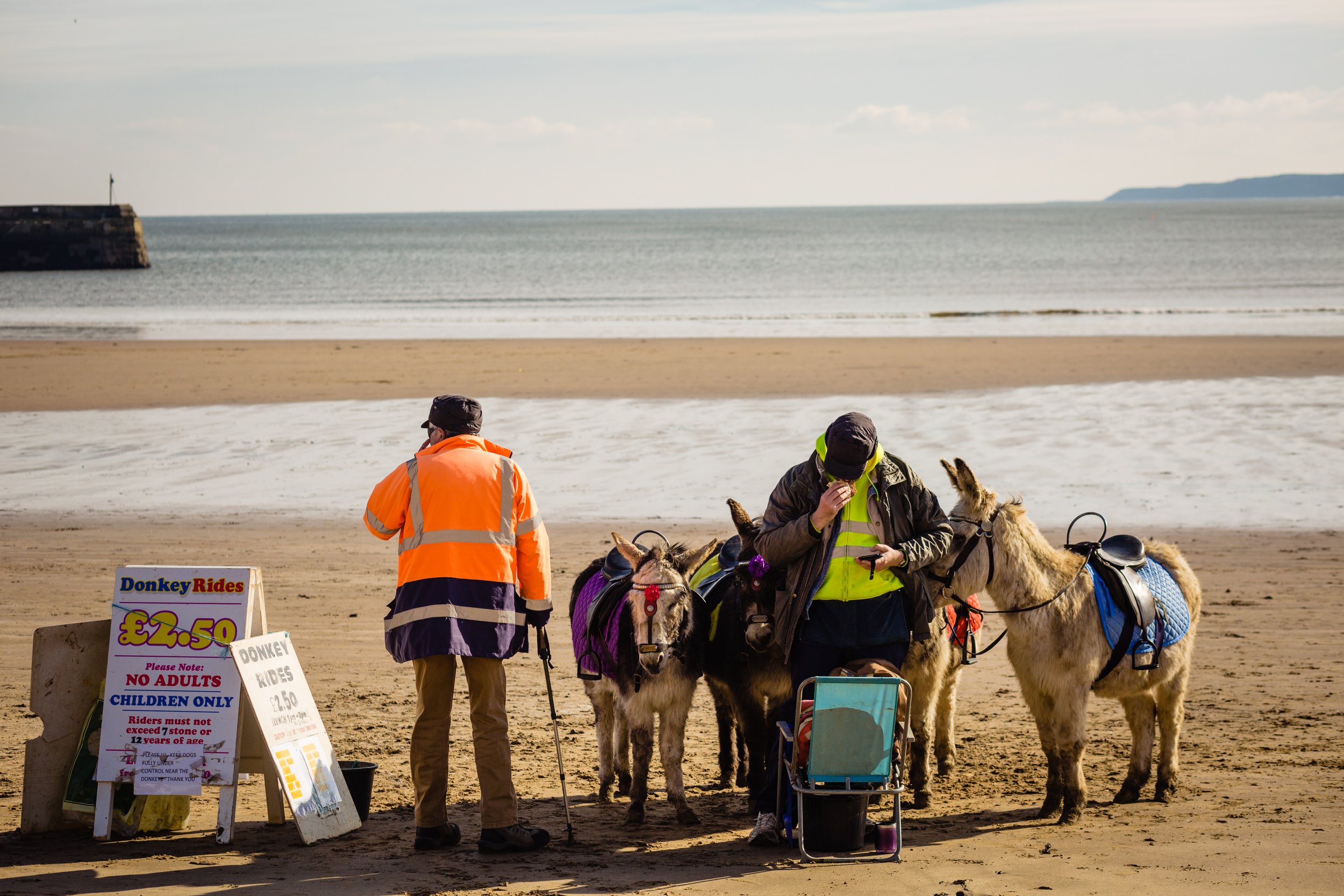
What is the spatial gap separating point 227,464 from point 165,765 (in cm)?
1176

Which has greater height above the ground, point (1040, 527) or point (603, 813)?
point (1040, 527)

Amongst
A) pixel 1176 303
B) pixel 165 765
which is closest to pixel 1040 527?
pixel 165 765

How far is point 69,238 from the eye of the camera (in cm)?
8231

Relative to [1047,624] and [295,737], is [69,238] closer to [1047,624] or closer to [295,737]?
[295,737]

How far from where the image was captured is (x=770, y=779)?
21.2ft

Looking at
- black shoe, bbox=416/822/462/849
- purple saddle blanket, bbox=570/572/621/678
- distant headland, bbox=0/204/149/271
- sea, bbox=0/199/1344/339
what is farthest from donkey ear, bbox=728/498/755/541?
distant headland, bbox=0/204/149/271

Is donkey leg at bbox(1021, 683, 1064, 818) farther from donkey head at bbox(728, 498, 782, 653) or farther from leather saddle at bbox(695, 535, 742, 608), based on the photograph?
leather saddle at bbox(695, 535, 742, 608)

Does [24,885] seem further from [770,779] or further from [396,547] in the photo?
[396,547]

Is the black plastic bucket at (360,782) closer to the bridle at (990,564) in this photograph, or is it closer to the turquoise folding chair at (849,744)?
the turquoise folding chair at (849,744)

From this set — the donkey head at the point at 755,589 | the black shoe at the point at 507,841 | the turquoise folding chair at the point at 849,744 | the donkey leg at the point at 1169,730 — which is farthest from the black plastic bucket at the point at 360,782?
the donkey leg at the point at 1169,730

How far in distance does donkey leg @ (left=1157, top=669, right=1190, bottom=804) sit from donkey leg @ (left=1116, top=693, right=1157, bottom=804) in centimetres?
6

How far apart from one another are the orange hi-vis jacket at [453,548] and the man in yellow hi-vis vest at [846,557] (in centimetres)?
129

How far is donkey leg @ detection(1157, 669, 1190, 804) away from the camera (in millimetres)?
7074

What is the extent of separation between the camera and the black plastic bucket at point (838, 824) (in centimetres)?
608
